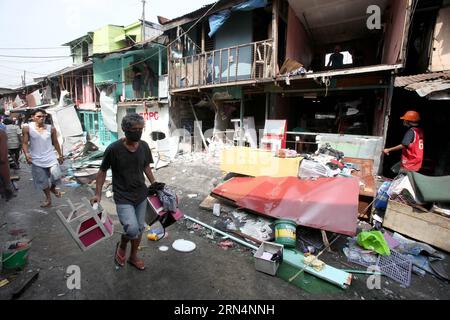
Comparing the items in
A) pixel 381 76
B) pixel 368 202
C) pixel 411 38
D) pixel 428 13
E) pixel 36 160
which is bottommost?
pixel 368 202

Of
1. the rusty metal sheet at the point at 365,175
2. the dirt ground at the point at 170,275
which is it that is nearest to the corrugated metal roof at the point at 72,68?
the dirt ground at the point at 170,275

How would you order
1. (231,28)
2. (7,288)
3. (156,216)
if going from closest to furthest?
(7,288), (156,216), (231,28)

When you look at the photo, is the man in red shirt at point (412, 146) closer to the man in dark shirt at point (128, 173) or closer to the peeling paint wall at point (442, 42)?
the peeling paint wall at point (442, 42)

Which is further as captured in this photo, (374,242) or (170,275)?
(374,242)

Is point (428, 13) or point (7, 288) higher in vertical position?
point (428, 13)

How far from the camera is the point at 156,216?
311 centimetres

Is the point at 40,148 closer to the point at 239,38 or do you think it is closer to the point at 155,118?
the point at 155,118

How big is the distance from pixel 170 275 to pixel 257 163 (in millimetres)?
3479

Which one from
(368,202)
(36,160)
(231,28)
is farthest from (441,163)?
(36,160)

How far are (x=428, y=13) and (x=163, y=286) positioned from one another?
932 cm

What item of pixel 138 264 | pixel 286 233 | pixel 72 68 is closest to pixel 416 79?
pixel 286 233

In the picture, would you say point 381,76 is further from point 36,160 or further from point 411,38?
point 36,160

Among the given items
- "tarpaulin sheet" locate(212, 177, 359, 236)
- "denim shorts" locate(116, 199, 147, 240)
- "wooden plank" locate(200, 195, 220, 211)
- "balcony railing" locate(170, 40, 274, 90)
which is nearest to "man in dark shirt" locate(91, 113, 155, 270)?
"denim shorts" locate(116, 199, 147, 240)

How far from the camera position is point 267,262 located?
121 inches
